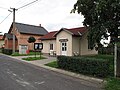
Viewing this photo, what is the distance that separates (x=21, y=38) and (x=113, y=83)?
3902cm

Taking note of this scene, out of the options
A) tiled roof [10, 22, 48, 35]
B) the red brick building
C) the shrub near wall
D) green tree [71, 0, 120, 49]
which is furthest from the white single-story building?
tiled roof [10, 22, 48, 35]

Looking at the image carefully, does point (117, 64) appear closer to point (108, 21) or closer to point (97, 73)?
point (97, 73)

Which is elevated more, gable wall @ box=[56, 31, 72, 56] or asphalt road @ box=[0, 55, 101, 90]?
gable wall @ box=[56, 31, 72, 56]

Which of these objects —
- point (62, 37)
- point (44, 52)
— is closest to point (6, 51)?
point (44, 52)

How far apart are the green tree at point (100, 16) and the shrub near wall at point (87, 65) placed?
6.13 meters

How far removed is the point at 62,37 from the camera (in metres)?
30.0

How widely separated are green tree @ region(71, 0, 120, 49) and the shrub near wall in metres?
6.13

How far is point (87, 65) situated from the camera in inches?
537

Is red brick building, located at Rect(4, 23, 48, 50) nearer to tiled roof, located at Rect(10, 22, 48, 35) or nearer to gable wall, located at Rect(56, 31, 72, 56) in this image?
tiled roof, located at Rect(10, 22, 48, 35)

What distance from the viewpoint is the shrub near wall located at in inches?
495

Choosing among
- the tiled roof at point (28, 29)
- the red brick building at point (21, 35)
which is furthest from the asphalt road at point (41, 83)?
the tiled roof at point (28, 29)

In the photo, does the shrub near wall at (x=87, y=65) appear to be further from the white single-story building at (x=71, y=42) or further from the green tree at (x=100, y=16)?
the white single-story building at (x=71, y=42)

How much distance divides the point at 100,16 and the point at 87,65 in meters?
8.87

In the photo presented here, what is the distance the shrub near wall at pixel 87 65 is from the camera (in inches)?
495
